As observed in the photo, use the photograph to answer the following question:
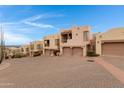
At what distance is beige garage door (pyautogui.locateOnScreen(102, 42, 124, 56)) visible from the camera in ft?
54.4

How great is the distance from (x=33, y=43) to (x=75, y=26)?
64.7ft

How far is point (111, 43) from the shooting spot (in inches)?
688

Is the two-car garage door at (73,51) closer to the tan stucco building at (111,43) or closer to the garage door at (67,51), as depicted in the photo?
the garage door at (67,51)

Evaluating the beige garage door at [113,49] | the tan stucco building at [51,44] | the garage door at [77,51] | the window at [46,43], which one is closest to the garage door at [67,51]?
the garage door at [77,51]

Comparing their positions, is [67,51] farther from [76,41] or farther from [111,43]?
[111,43]

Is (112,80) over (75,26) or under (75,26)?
under

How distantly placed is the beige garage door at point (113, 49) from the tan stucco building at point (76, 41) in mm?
2639

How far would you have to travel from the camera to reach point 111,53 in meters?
17.3

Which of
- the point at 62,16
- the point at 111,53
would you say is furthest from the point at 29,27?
the point at 111,53

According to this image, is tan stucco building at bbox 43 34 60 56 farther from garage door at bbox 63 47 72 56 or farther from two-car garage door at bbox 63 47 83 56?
two-car garage door at bbox 63 47 83 56

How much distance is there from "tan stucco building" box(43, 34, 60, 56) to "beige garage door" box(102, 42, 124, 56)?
9.03m

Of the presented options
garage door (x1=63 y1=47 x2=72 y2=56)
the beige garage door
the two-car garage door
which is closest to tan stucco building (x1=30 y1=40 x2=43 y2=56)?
garage door (x1=63 y1=47 x2=72 y2=56)

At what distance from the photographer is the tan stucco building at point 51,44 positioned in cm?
2510
